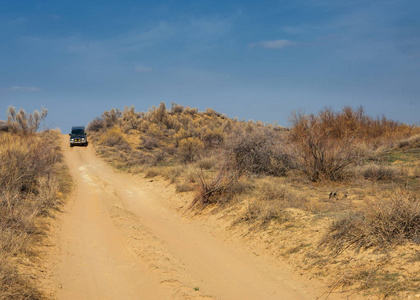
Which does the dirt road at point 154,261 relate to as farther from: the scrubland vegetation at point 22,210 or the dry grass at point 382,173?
the dry grass at point 382,173

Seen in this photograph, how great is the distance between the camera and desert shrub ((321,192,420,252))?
6.25 metres

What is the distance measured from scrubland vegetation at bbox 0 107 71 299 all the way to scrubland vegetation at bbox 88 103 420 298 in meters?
4.93

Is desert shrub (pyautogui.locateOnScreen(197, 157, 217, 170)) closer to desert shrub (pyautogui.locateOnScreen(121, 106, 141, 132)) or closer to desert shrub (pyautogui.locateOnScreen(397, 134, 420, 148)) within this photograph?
desert shrub (pyautogui.locateOnScreen(397, 134, 420, 148))

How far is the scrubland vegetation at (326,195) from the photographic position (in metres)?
6.00

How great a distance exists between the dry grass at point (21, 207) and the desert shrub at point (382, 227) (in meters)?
5.47

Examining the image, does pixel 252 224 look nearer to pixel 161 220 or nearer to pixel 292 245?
pixel 292 245

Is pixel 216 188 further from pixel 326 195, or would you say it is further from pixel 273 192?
pixel 326 195

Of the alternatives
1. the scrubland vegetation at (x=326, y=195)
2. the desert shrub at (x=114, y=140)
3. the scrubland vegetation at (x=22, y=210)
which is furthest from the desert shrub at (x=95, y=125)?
the scrubland vegetation at (x=22, y=210)

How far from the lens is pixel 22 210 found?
8883 mm

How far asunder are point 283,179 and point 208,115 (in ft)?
154

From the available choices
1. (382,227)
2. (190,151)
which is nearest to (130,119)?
(190,151)

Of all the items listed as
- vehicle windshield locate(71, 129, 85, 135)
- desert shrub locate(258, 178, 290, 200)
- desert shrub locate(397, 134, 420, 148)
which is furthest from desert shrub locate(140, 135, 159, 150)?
desert shrub locate(258, 178, 290, 200)

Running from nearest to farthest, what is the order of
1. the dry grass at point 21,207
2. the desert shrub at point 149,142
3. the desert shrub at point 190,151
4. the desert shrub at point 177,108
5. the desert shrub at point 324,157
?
the dry grass at point 21,207, the desert shrub at point 324,157, the desert shrub at point 190,151, the desert shrub at point 149,142, the desert shrub at point 177,108

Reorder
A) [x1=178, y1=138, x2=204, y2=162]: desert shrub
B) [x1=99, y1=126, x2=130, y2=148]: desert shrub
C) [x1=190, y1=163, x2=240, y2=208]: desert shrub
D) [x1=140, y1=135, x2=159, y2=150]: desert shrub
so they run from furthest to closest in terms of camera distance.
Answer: [x1=99, y1=126, x2=130, y2=148]: desert shrub, [x1=140, y1=135, x2=159, y2=150]: desert shrub, [x1=178, y1=138, x2=204, y2=162]: desert shrub, [x1=190, y1=163, x2=240, y2=208]: desert shrub
